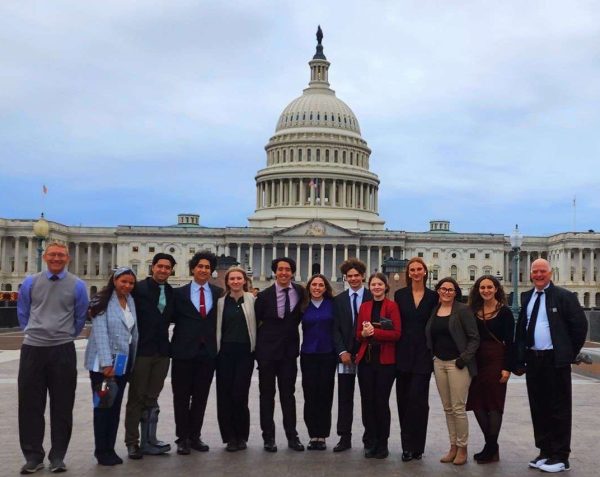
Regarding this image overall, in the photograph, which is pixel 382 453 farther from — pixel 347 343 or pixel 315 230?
pixel 315 230

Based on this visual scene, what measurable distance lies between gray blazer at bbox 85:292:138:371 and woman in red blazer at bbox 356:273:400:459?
10.8 feet

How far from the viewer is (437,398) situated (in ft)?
59.1

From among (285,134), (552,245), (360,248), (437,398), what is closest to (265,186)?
(285,134)

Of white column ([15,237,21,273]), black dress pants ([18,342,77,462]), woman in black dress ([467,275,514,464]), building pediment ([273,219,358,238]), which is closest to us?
black dress pants ([18,342,77,462])

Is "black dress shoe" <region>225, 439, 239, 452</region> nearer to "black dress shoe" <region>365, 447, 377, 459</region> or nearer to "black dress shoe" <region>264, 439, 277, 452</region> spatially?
"black dress shoe" <region>264, 439, 277, 452</region>

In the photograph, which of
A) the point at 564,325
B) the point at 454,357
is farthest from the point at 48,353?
the point at 564,325

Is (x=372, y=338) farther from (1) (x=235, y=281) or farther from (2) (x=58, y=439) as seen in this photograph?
(2) (x=58, y=439)

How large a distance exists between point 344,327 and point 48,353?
4.12 meters

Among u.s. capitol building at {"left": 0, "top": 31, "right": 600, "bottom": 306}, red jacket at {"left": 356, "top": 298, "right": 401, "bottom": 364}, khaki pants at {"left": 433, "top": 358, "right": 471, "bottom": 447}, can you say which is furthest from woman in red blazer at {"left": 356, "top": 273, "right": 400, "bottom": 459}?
u.s. capitol building at {"left": 0, "top": 31, "right": 600, "bottom": 306}

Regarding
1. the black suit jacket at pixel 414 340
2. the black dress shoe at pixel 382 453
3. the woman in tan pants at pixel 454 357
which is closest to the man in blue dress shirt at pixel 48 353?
the black dress shoe at pixel 382 453

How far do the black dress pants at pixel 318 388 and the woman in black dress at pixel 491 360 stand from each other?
6.74ft

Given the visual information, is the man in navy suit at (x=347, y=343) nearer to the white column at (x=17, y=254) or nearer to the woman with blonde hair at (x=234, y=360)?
the woman with blonde hair at (x=234, y=360)

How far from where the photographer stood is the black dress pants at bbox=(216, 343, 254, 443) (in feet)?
39.7

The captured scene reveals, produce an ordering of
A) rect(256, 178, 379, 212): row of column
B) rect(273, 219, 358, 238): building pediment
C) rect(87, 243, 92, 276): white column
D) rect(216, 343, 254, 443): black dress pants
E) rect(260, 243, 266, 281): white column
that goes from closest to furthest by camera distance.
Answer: rect(216, 343, 254, 443): black dress pants, rect(273, 219, 358, 238): building pediment, rect(260, 243, 266, 281): white column, rect(87, 243, 92, 276): white column, rect(256, 178, 379, 212): row of column
